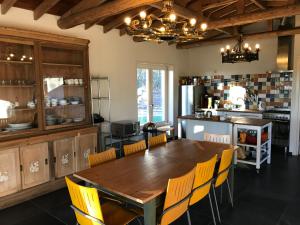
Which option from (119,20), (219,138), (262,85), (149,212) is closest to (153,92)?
(119,20)

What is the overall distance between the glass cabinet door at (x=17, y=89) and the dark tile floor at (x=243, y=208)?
1066 mm

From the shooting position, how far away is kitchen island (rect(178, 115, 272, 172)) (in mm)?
4098

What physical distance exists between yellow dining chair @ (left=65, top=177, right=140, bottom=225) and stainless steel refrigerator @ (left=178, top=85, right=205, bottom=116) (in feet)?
15.3

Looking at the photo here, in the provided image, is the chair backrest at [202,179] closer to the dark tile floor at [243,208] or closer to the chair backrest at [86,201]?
the dark tile floor at [243,208]

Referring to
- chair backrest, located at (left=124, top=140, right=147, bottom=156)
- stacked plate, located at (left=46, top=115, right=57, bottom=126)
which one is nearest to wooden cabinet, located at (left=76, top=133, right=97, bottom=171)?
stacked plate, located at (left=46, top=115, right=57, bottom=126)

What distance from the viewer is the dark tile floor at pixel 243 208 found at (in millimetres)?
2740

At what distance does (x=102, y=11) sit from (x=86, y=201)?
263cm

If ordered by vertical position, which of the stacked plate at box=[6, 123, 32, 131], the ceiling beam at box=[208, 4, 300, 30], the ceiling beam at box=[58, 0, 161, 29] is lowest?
the stacked plate at box=[6, 123, 32, 131]

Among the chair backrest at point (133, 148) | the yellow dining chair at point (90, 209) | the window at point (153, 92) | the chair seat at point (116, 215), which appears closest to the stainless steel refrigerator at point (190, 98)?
the window at point (153, 92)

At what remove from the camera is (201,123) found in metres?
4.76

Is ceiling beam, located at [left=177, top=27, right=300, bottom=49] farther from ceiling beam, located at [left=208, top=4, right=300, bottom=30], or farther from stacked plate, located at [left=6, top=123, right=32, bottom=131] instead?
stacked plate, located at [left=6, top=123, right=32, bottom=131]

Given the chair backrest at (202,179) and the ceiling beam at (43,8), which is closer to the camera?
the chair backrest at (202,179)

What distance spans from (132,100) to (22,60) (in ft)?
8.34

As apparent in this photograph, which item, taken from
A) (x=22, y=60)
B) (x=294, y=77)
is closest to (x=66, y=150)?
(x=22, y=60)
